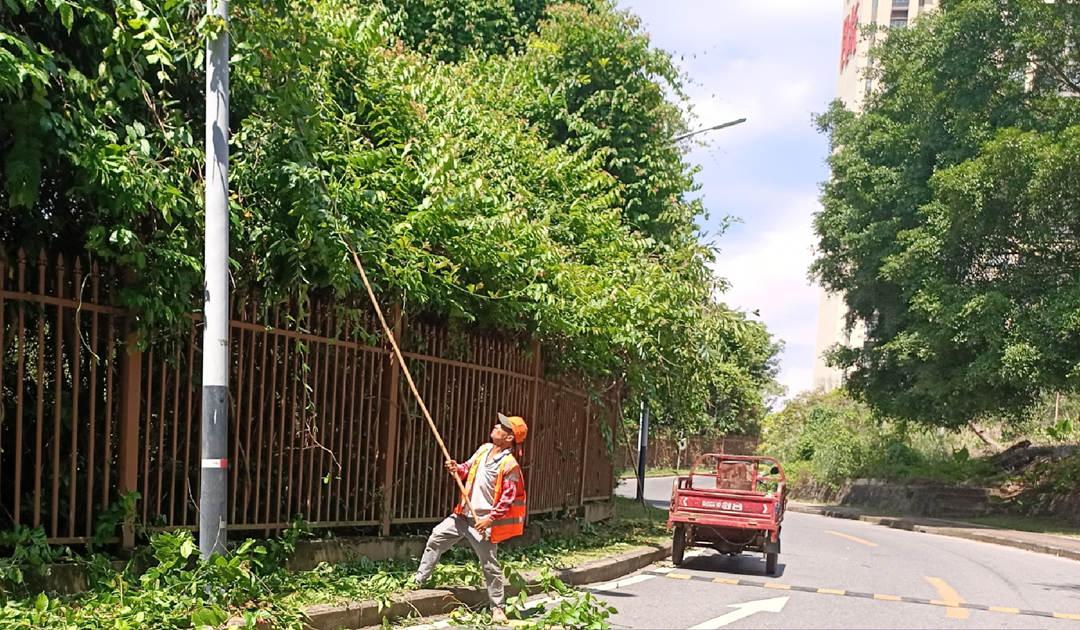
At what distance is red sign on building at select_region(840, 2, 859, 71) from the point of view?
252ft

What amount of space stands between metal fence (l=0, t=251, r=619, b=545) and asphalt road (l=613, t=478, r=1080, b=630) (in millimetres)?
2546

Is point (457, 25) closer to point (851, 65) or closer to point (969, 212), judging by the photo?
point (969, 212)

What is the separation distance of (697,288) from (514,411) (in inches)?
150

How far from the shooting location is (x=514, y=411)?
1181 centimetres

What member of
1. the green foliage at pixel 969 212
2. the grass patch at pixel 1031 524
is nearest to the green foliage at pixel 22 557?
the green foliage at pixel 969 212

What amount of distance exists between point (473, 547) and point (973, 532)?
17.6 m

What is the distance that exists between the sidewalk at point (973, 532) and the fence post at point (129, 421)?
16506mm

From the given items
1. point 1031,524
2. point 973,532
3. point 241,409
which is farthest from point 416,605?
point 1031,524

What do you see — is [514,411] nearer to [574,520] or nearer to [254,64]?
[574,520]

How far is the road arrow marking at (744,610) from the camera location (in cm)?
833

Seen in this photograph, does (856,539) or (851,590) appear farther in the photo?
(856,539)

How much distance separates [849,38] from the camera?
257ft

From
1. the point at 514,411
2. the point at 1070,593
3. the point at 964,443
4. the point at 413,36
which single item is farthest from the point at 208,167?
the point at 964,443

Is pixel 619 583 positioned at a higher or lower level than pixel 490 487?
lower
